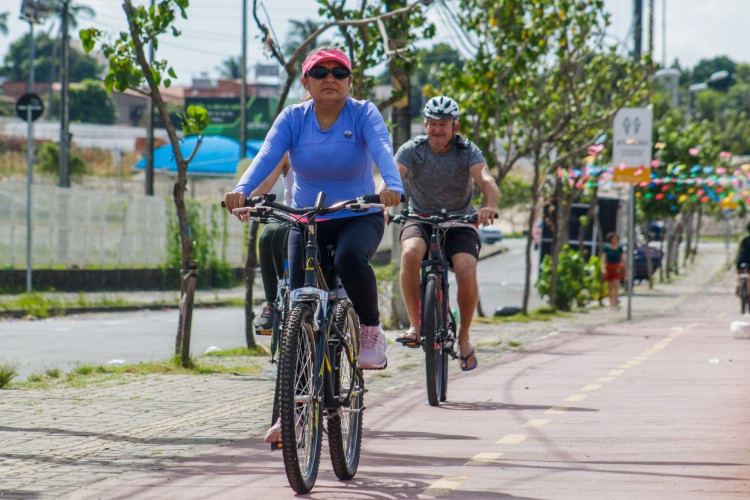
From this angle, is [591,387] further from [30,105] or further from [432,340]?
[30,105]

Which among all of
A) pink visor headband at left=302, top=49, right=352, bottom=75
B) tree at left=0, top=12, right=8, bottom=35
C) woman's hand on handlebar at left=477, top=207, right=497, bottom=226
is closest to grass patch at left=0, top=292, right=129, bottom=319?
woman's hand on handlebar at left=477, top=207, right=497, bottom=226

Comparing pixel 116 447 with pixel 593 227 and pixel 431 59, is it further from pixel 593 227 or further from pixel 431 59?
pixel 431 59

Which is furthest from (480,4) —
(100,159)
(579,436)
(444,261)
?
(100,159)

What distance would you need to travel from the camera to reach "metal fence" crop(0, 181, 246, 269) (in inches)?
995

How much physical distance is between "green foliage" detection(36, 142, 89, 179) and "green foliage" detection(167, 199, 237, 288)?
2466cm

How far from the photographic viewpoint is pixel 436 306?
884cm

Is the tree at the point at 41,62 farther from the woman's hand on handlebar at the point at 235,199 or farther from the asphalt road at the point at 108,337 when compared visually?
the woman's hand on handlebar at the point at 235,199

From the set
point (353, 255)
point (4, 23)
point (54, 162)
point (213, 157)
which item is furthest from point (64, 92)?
point (4, 23)

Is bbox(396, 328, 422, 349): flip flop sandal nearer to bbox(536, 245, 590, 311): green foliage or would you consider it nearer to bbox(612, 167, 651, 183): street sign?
bbox(612, 167, 651, 183): street sign

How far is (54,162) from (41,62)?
60.3 metres

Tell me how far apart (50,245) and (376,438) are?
66.4 feet

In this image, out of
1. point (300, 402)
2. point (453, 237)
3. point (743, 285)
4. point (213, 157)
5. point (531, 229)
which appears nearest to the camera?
point (300, 402)

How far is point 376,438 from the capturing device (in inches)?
288

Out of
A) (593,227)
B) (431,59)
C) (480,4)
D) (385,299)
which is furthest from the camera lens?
(431,59)
